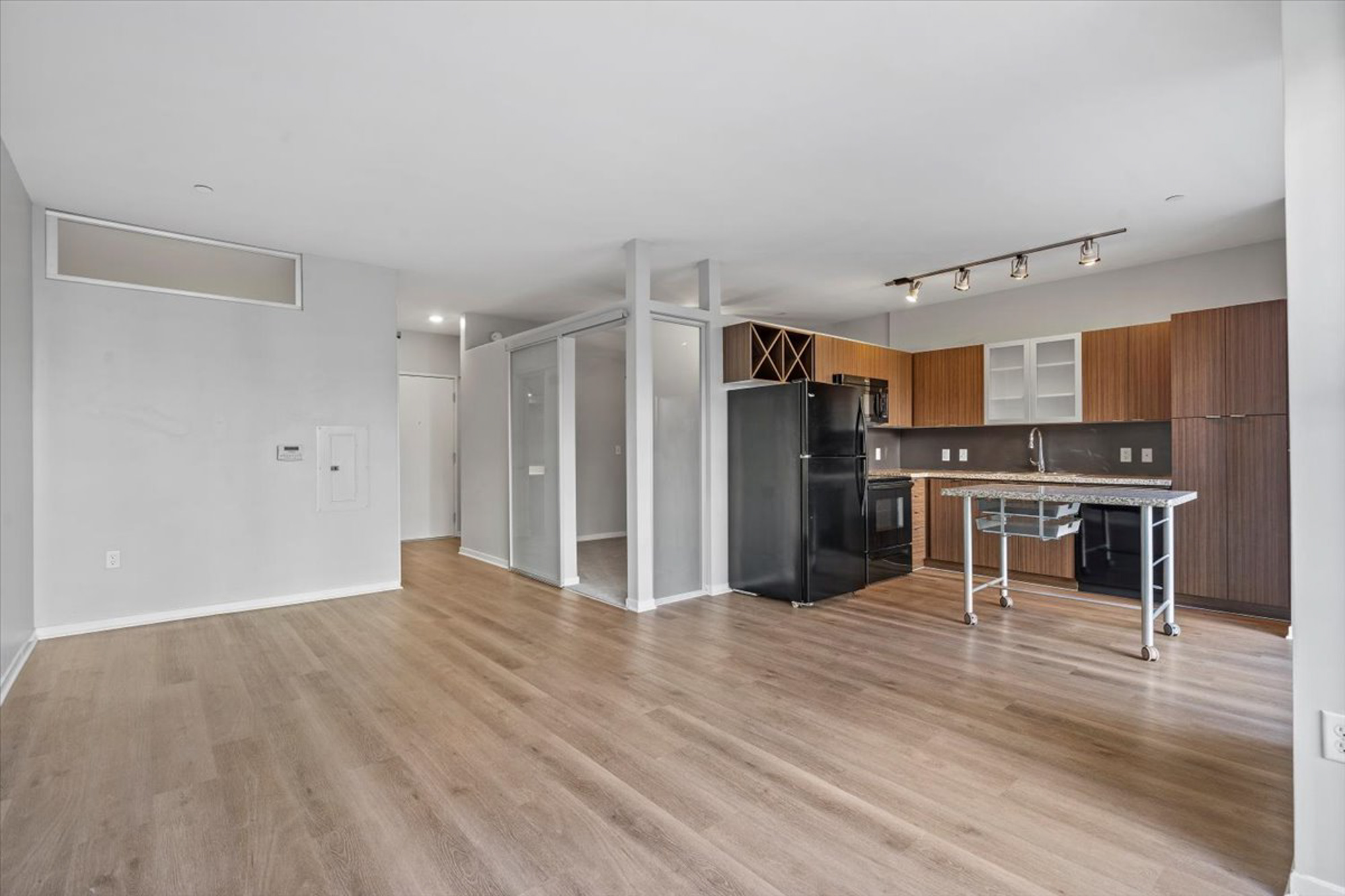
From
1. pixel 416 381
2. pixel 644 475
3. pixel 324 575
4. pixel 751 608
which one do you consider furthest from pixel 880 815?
pixel 416 381

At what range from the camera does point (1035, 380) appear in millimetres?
5691

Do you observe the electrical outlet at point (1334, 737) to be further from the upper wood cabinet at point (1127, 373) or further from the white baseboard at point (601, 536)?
the white baseboard at point (601, 536)

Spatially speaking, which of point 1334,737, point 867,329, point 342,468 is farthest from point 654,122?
point 867,329

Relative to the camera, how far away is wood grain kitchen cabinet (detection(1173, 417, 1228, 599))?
439cm

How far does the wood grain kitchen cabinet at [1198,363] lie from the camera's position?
4395 millimetres

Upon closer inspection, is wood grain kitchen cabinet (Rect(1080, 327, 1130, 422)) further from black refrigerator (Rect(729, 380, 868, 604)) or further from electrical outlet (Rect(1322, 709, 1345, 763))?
electrical outlet (Rect(1322, 709, 1345, 763))

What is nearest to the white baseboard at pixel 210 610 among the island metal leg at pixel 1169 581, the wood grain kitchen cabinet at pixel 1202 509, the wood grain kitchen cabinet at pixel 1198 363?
the island metal leg at pixel 1169 581

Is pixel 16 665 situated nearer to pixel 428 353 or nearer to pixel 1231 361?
pixel 428 353

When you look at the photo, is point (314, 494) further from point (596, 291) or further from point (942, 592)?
point (942, 592)

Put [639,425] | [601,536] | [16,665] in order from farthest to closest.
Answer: [601,536] → [639,425] → [16,665]

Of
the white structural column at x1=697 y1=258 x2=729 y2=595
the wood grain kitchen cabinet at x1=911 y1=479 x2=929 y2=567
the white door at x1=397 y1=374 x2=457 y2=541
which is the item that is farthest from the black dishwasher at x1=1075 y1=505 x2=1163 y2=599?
the white door at x1=397 y1=374 x2=457 y2=541

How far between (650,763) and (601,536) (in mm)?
5874

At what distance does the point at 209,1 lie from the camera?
214cm

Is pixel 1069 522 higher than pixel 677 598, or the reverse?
pixel 1069 522
